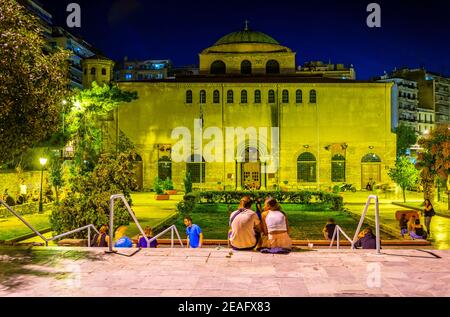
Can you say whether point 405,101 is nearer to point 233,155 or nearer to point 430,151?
point 233,155

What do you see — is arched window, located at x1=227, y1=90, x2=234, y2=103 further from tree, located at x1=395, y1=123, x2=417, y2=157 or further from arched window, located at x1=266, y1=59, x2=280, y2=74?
tree, located at x1=395, y1=123, x2=417, y2=157

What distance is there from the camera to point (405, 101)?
224ft

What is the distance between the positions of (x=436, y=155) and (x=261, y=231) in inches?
646

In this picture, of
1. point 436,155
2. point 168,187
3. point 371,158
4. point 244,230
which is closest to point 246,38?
point 371,158

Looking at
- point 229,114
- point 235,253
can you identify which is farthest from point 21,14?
point 229,114

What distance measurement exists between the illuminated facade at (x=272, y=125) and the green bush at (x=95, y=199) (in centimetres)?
2496

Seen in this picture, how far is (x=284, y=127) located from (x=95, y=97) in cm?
1605

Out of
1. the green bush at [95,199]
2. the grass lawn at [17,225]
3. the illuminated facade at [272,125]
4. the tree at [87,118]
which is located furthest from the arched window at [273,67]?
the green bush at [95,199]

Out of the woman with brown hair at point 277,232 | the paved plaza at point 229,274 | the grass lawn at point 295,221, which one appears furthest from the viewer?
the grass lawn at point 295,221

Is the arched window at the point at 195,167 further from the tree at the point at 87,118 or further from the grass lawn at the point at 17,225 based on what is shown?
the grass lawn at the point at 17,225

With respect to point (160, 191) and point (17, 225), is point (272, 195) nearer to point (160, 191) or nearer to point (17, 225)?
point (160, 191)

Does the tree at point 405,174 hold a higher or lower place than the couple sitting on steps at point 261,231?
higher

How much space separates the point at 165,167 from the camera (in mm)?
41188

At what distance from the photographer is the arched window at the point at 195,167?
40.8 m
